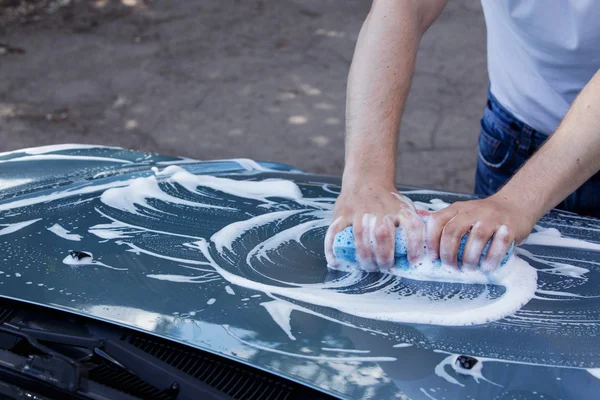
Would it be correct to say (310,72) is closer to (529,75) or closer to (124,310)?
(529,75)

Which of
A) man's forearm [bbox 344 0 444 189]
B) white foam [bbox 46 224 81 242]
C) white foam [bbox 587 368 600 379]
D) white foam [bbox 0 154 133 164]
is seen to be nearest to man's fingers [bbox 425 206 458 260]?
man's forearm [bbox 344 0 444 189]

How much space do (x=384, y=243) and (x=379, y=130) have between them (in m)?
0.39

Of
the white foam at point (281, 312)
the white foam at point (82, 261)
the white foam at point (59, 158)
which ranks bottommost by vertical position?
the white foam at point (281, 312)

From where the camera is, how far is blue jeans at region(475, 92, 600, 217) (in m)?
1.98

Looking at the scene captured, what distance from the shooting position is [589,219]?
1.76m

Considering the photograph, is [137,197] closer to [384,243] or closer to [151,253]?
[151,253]

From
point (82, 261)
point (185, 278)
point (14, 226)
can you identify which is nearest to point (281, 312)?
point (185, 278)

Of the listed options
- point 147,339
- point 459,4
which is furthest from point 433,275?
point 459,4

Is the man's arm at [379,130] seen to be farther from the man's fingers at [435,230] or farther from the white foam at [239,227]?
the white foam at [239,227]

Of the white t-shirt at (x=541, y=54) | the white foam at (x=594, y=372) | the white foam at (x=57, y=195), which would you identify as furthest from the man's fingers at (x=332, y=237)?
the white t-shirt at (x=541, y=54)

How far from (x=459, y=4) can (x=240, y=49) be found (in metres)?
1.97

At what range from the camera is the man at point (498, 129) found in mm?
1390

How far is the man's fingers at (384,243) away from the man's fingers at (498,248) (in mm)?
179

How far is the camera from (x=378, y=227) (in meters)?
1.39
